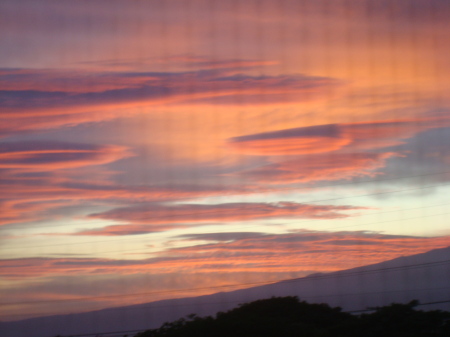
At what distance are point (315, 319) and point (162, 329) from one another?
4764mm

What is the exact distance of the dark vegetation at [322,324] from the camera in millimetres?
15234

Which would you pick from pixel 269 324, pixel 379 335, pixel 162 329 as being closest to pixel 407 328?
pixel 379 335

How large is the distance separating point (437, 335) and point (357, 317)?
248 cm

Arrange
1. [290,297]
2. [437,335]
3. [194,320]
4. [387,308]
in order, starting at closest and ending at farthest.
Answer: [437,335]
[387,308]
[194,320]
[290,297]

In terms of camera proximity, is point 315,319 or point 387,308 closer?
point 387,308

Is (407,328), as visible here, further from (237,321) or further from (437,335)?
(237,321)

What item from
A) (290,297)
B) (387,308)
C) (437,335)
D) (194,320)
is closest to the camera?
(437,335)

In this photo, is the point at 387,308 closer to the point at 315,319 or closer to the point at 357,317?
the point at 357,317

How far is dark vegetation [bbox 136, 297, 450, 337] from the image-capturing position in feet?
50.0

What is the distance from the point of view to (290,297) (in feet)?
66.0

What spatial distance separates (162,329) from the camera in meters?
17.7

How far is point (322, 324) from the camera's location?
18062 mm

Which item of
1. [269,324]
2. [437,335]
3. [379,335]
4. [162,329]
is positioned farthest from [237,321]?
[437,335]

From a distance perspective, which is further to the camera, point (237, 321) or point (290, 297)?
point (290, 297)
